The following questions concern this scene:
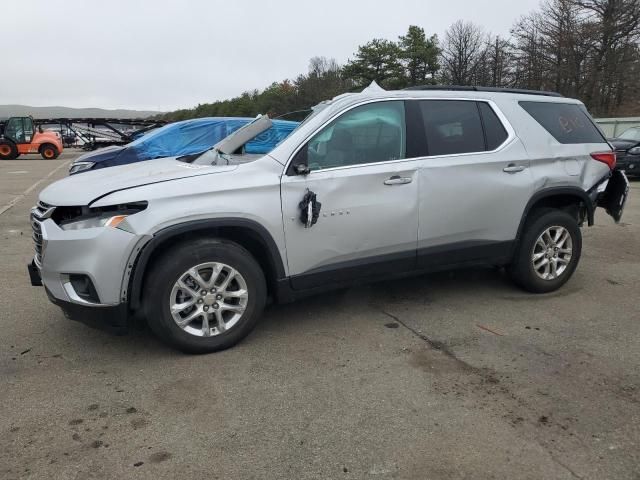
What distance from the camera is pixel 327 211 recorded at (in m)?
3.98

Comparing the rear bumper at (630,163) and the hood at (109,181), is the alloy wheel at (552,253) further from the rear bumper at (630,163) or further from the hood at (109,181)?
the rear bumper at (630,163)

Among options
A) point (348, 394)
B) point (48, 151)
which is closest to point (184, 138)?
point (348, 394)

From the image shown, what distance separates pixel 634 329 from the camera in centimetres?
427

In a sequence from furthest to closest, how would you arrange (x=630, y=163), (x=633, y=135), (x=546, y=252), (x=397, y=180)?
(x=633, y=135) → (x=630, y=163) → (x=546, y=252) → (x=397, y=180)

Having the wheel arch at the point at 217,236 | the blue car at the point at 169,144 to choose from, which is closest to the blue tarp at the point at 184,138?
the blue car at the point at 169,144

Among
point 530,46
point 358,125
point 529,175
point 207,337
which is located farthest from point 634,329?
point 530,46

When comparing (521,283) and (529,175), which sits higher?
(529,175)

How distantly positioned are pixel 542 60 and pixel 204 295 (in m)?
40.4

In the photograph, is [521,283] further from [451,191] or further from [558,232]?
[451,191]

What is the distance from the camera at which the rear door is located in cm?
439

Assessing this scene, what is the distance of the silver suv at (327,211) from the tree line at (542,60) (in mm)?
22145

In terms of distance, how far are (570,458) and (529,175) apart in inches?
107

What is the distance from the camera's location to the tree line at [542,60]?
112ft

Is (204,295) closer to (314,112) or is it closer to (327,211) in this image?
(327,211)
